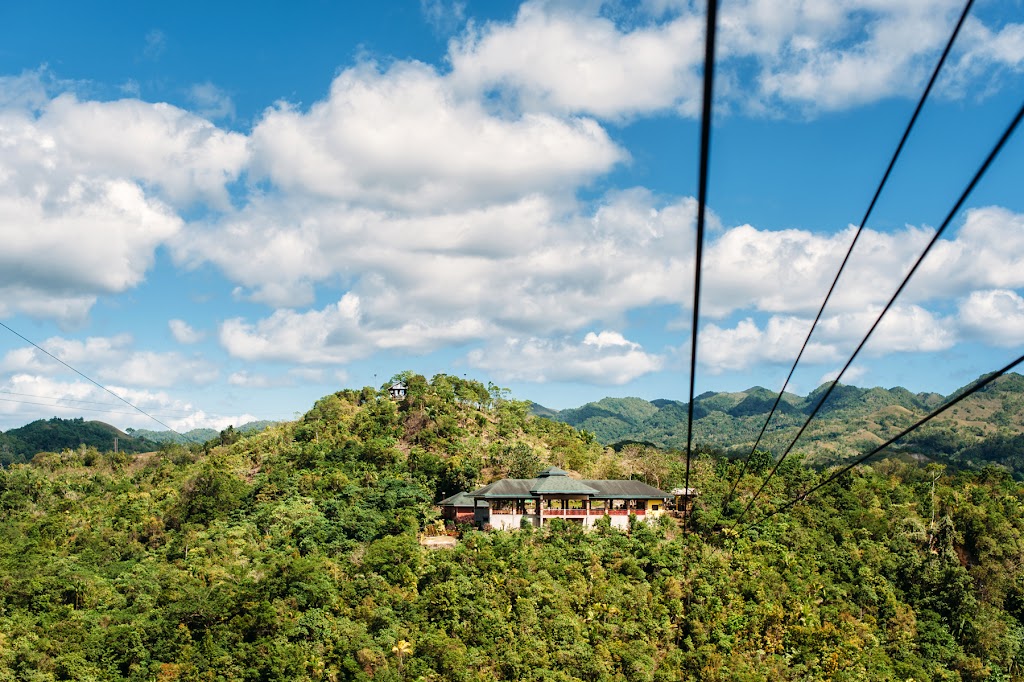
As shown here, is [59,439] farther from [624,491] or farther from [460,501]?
[624,491]

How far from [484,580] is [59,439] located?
146237 mm

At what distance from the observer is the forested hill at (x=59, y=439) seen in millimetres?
135000

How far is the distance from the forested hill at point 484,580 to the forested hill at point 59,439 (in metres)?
100

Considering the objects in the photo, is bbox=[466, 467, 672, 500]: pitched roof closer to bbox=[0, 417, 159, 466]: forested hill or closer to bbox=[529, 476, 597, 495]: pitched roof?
bbox=[529, 476, 597, 495]: pitched roof

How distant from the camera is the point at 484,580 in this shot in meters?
32.1

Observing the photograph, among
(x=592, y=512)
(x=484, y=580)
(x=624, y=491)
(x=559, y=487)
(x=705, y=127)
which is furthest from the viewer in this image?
(x=624, y=491)

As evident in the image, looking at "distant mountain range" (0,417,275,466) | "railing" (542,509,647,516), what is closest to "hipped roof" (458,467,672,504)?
"railing" (542,509,647,516)

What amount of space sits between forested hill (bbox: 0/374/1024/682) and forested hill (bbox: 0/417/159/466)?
100m

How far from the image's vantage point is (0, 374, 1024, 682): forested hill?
98.3 feet

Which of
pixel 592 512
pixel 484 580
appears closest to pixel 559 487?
pixel 592 512

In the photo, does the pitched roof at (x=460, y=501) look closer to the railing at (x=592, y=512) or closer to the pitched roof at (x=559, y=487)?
the pitched roof at (x=559, y=487)

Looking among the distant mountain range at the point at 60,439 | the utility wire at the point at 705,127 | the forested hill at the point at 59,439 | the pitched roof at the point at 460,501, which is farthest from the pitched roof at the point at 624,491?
the forested hill at the point at 59,439

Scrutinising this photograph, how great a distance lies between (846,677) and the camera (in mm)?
29844

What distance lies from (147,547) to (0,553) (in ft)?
22.7
